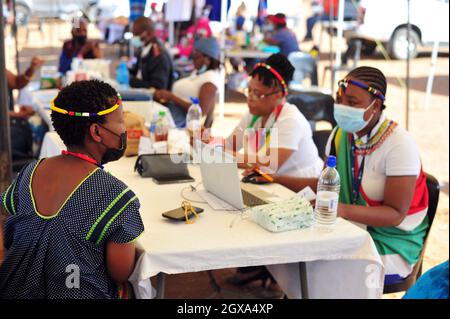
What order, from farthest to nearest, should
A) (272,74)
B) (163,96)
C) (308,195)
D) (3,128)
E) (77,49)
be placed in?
(77,49) < (163,96) < (272,74) < (3,128) < (308,195)

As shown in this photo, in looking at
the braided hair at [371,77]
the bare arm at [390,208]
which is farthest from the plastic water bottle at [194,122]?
the bare arm at [390,208]

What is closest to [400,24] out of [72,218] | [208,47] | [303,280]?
[208,47]

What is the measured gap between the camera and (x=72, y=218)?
6.93ft

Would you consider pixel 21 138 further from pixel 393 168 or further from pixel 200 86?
pixel 393 168

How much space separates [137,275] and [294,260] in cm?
61

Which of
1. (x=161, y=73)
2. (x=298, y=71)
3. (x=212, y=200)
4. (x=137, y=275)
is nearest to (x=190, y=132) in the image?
(x=212, y=200)

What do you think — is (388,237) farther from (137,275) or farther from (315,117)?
(315,117)

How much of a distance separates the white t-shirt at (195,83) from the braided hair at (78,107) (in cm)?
315

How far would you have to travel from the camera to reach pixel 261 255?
2.42 meters

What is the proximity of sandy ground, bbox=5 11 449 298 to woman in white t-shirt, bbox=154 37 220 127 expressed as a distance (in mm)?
1742

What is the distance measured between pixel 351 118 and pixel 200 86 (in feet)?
8.53

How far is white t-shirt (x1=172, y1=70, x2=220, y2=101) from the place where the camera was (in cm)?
539

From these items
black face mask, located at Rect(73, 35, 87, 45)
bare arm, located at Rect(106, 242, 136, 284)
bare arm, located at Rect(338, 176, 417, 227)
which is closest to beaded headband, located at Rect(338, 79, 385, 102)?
bare arm, located at Rect(338, 176, 417, 227)

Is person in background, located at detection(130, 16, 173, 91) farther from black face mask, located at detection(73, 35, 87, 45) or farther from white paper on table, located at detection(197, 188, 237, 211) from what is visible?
white paper on table, located at detection(197, 188, 237, 211)
